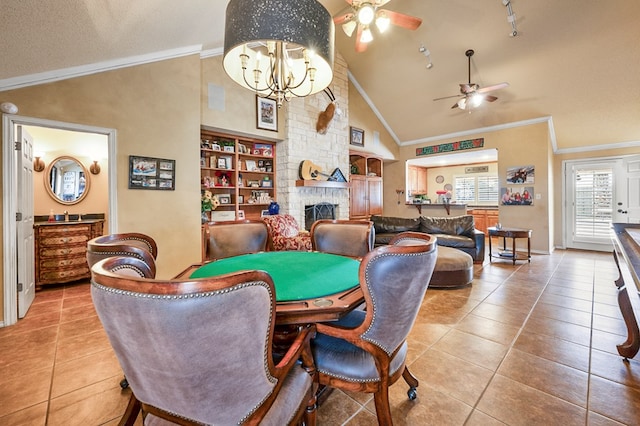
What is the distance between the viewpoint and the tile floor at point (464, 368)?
4.78 feet

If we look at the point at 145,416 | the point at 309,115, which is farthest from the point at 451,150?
the point at 145,416

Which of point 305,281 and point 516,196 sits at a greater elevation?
point 516,196

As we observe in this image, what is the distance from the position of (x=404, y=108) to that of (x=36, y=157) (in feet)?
23.3

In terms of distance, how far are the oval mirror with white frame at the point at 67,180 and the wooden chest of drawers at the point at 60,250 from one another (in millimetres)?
741

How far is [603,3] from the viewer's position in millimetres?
3502

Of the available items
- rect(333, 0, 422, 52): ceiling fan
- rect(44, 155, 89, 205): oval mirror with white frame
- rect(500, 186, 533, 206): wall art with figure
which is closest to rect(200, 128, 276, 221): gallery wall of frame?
rect(44, 155, 89, 205): oval mirror with white frame

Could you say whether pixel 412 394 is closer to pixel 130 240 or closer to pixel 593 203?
pixel 130 240

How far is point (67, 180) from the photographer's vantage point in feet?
13.8

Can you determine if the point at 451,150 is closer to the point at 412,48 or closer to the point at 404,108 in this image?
the point at 404,108

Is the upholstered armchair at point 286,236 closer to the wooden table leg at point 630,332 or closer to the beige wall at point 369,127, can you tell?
the wooden table leg at point 630,332

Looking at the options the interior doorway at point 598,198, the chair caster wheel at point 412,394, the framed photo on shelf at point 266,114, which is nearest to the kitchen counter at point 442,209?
the interior doorway at point 598,198

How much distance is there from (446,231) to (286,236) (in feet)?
9.06

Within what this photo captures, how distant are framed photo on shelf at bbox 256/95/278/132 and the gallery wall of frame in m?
0.42

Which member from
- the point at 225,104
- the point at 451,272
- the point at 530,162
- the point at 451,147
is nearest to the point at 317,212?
the point at 225,104
